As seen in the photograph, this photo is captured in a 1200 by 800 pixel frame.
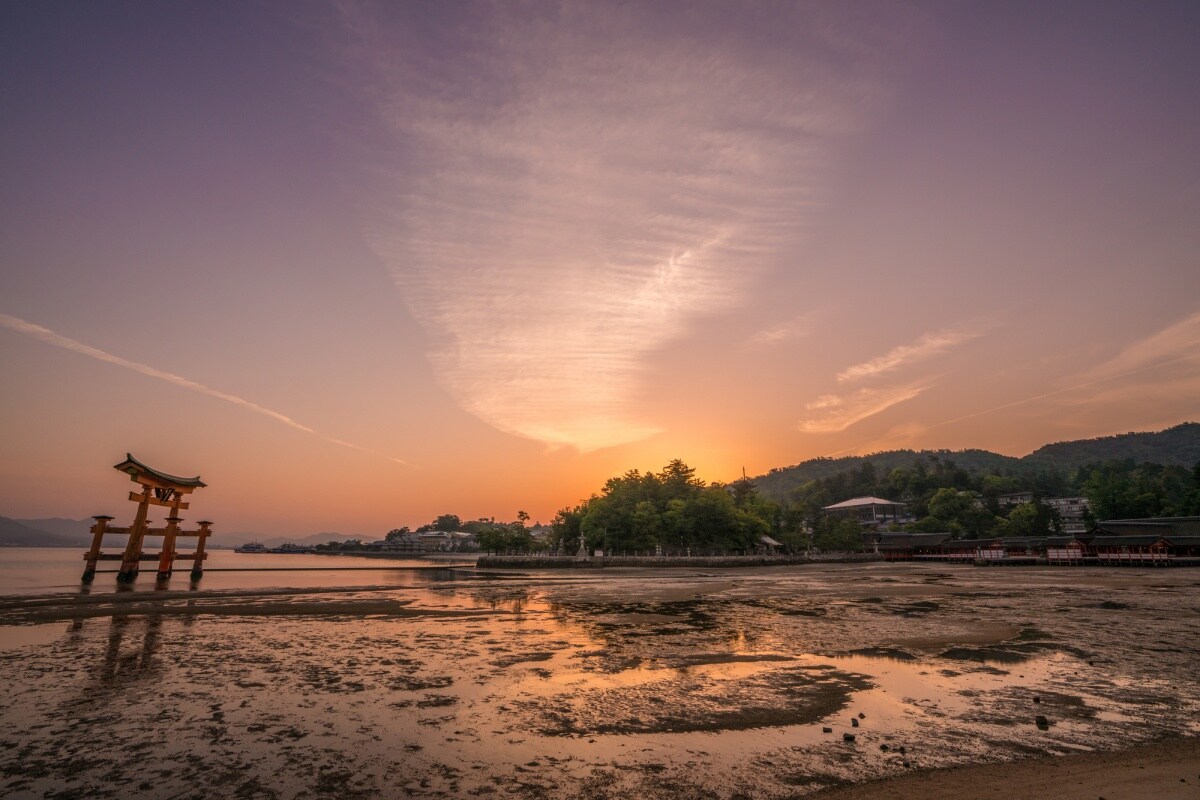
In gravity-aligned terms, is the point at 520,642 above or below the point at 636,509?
below

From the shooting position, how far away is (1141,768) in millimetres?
7000

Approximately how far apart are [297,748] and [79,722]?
4408mm

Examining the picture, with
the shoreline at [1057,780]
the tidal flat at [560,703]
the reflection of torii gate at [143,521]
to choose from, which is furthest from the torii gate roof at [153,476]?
the shoreline at [1057,780]

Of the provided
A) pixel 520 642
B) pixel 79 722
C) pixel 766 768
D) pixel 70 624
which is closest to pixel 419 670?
pixel 520 642

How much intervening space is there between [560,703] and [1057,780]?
7.54 meters

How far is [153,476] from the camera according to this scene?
3772 cm

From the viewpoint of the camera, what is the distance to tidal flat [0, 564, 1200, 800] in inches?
277

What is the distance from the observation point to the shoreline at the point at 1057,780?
627 centimetres

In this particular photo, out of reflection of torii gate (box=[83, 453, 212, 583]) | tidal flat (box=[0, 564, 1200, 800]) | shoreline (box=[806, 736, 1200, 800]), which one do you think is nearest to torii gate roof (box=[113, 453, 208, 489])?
reflection of torii gate (box=[83, 453, 212, 583])

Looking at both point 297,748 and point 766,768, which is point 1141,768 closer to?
point 766,768

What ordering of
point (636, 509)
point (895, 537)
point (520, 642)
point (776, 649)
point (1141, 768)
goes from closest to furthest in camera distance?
1. point (1141, 768)
2. point (776, 649)
3. point (520, 642)
4. point (636, 509)
5. point (895, 537)

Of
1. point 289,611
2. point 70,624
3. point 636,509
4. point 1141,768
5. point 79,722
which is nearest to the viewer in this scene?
point 1141,768

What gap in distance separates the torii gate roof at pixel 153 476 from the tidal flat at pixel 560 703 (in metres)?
18.2

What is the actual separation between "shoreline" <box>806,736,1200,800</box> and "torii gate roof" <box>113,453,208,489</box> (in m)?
45.9
